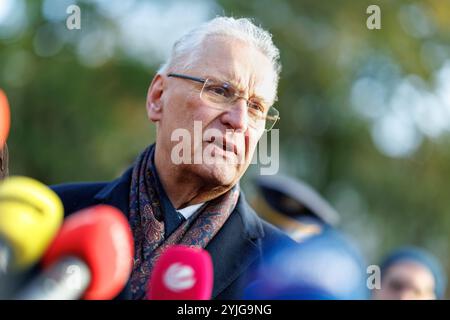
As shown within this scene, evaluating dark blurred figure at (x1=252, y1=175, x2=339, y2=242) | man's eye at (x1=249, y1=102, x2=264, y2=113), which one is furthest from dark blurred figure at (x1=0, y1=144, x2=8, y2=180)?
dark blurred figure at (x1=252, y1=175, x2=339, y2=242)

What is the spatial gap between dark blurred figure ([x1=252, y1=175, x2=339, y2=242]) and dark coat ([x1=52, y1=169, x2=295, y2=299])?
2229mm

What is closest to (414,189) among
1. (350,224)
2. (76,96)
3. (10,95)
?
(350,224)

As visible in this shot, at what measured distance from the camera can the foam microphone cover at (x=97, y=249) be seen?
1.38 meters

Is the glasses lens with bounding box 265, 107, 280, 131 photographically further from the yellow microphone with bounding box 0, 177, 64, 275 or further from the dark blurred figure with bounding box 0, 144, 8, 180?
the yellow microphone with bounding box 0, 177, 64, 275

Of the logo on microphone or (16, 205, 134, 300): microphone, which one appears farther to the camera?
the logo on microphone

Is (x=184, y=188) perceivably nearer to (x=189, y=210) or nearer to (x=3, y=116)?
(x=189, y=210)

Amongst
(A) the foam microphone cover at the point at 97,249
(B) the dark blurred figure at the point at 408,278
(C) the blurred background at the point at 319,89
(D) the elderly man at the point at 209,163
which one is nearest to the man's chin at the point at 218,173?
(D) the elderly man at the point at 209,163

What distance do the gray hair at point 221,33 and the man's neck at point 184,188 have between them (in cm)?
33

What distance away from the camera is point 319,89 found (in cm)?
1299

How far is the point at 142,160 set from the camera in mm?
2562

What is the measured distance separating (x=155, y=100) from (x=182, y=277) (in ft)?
3.81

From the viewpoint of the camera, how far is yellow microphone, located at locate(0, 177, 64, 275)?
1.31 m
